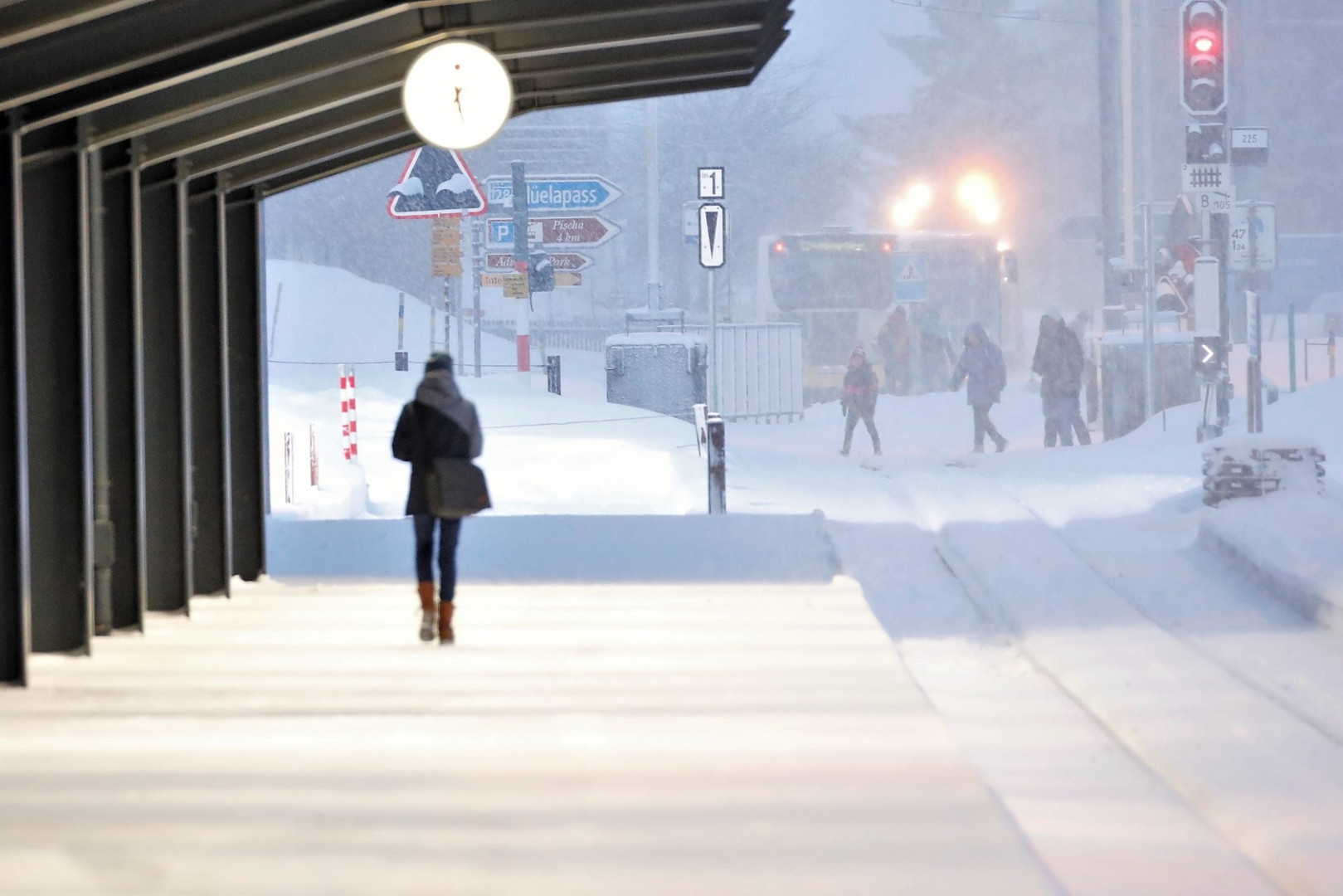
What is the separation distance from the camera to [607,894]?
4.09 metres

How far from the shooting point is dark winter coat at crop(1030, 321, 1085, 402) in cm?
2042

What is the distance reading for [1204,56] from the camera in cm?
1812

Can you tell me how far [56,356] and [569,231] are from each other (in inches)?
688

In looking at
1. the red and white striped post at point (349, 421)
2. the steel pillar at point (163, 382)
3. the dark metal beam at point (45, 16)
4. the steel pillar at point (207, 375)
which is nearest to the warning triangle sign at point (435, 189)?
the red and white striped post at point (349, 421)

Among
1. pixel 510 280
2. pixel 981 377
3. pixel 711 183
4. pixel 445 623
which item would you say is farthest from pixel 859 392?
pixel 445 623

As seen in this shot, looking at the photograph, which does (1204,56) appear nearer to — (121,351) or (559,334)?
(121,351)

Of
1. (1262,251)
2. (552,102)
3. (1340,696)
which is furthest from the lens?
(1262,251)

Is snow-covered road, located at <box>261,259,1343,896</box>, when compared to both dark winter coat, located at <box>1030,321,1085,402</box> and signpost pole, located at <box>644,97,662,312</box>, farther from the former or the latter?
signpost pole, located at <box>644,97,662,312</box>

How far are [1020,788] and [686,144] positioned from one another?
50.6 metres

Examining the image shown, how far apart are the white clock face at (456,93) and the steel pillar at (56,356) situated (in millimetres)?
1779

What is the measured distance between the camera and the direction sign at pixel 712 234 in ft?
57.0

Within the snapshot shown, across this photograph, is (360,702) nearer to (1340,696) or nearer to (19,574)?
(19,574)

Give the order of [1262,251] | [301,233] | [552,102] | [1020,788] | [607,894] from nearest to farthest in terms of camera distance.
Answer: [607,894], [1020,788], [552,102], [1262,251], [301,233]

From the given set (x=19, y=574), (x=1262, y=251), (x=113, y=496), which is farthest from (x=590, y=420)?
(x=19, y=574)
